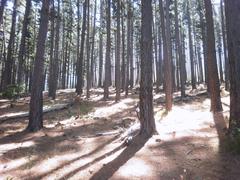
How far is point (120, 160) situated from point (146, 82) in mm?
2704

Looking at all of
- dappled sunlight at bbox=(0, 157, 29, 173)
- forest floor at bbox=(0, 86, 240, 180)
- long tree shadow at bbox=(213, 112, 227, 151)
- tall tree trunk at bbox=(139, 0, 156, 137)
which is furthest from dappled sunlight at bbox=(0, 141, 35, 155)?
long tree shadow at bbox=(213, 112, 227, 151)

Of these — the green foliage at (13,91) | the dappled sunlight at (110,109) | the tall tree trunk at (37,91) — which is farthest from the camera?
the green foliage at (13,91)

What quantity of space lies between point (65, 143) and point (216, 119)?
218 inches

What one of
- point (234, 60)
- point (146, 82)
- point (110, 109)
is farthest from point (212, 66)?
point (110, 109)

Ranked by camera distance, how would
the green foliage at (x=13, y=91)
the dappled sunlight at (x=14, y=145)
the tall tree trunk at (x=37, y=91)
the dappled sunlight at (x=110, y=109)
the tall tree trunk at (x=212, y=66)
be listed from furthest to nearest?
1. the green foliage at (x=13, y=91)
2. the dappled sunlight at (x=110, y=109)
3. the tall tree trunk at (x=212, y=66)
4. the tall tree trunk at (x=37, y=91)
5. the dappled sunlight at (x=14, y=145)

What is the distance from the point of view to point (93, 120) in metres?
13.0

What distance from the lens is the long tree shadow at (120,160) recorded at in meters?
6.04

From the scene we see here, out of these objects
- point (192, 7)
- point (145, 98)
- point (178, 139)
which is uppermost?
point (192, 7)

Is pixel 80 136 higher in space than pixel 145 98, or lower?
lower

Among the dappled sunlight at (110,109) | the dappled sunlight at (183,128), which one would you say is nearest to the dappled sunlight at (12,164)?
the dappled sunlight at (183,128)

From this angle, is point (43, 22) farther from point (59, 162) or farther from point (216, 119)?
point (216, 119)

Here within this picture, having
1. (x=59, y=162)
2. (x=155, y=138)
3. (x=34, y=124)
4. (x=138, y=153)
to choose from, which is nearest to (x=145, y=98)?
(x=155, y=138)

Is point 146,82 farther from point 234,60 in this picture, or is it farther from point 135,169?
point 135,169

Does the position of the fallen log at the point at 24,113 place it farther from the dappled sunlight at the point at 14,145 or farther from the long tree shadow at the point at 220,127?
the long tree shadow at the point at 220,127
